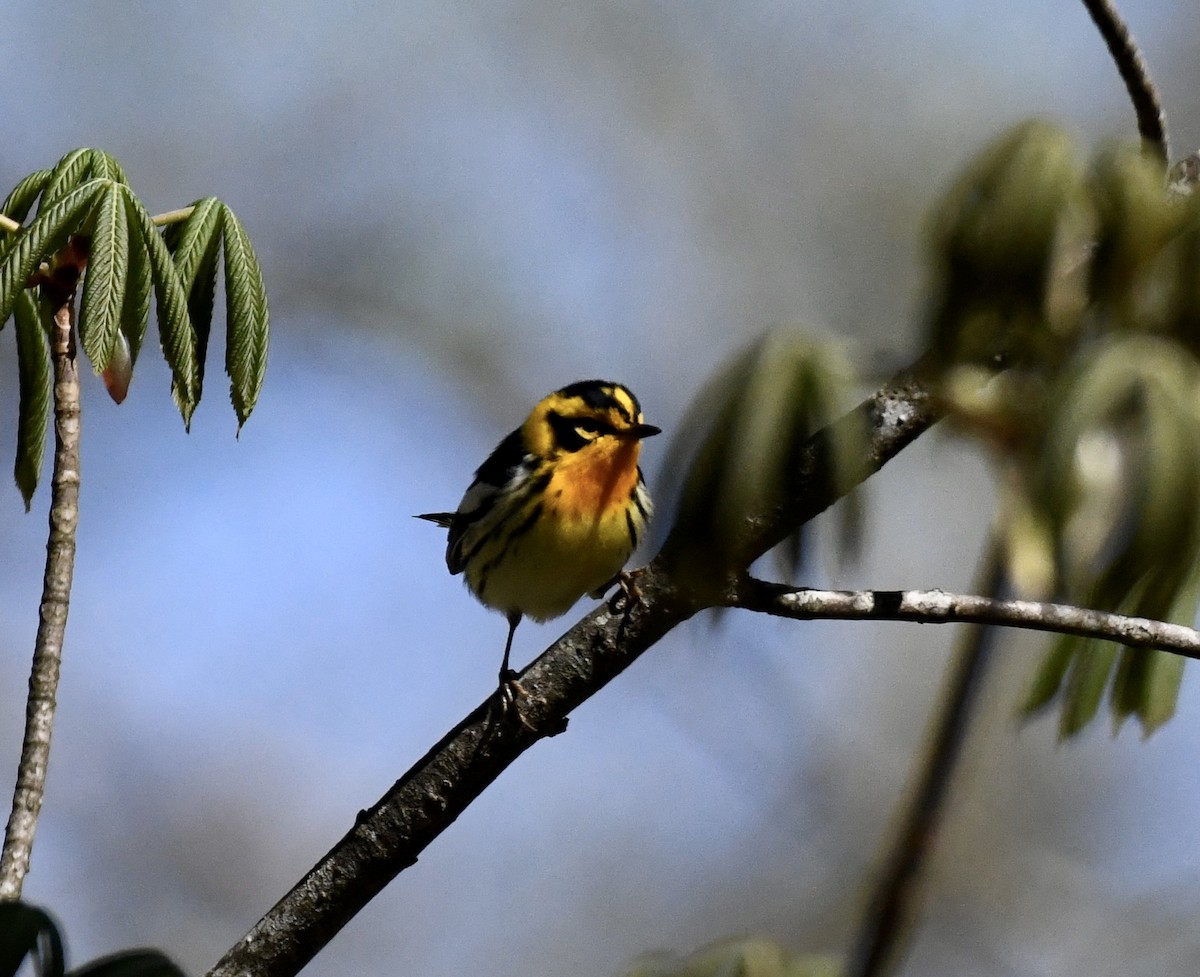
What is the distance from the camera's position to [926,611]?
279cm

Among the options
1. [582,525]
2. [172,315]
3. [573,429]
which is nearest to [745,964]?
[172,315]

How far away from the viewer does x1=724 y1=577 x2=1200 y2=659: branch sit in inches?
96.2

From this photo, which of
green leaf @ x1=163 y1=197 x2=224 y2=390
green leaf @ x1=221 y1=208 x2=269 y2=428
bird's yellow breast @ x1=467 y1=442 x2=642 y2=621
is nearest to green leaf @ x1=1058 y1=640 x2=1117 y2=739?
green leaf @ x1=221 y1=208 x2=269 y2=428

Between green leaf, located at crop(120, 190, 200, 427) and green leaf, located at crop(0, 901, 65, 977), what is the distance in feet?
4.79

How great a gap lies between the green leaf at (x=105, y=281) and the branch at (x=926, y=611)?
1325 mm

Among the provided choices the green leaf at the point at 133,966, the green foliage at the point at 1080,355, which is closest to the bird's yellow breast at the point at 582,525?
the green foliage at the point at 1080,355

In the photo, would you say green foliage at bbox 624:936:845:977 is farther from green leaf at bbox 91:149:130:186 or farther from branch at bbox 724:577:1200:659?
green leaf at bbox 91:149:130:186

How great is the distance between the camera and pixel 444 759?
9.78 feet

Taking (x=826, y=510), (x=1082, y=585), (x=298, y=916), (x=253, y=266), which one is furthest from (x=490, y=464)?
(x=1082, y=585)

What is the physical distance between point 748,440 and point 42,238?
6.30ft

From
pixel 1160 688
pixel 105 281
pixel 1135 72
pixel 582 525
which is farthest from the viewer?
pixel 582 525

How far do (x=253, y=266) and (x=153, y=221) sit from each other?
243mm

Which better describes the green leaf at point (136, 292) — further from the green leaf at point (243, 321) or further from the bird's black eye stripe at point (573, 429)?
the bird's black eye stripe at point (573, 429)

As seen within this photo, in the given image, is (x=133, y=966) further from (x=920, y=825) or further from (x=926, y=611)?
(x=926, y=611)
